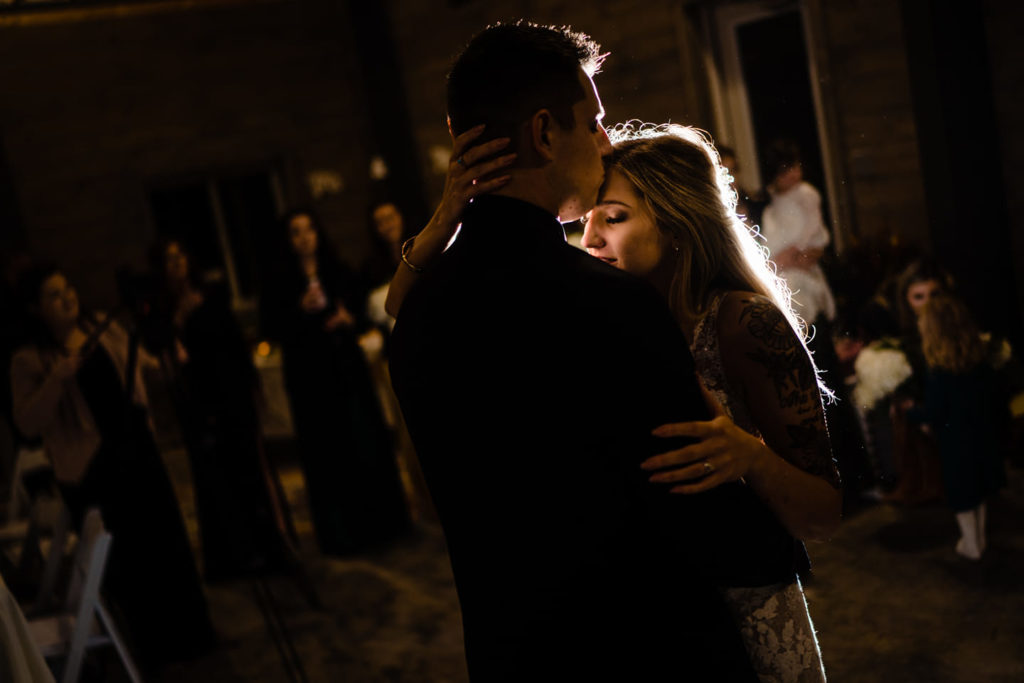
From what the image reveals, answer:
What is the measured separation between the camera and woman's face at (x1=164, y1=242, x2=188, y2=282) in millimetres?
4977

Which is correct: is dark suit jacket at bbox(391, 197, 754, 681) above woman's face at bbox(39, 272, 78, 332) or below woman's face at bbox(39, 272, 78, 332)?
below

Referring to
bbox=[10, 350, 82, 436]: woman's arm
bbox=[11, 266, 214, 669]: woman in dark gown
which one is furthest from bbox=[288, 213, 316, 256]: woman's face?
bbox=[10, 350, 82, 436]: woman's arm

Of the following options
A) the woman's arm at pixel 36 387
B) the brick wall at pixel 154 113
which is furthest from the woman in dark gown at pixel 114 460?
the brick wall at pixel 154 113

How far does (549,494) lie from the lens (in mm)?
1094

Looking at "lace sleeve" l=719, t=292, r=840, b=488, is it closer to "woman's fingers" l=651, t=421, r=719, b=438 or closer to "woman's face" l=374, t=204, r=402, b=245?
"woman's fingers" l=651, t=421, r=719, b=438

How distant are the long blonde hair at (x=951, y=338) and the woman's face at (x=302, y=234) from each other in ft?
9.51

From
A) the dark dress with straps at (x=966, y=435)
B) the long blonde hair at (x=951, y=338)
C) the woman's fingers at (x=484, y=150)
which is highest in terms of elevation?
the woman's fingers at (x=484, y=150)

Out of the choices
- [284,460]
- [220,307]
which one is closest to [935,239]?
[220,307]

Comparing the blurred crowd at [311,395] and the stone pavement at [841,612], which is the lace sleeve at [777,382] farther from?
the stone pavement at [841,612]

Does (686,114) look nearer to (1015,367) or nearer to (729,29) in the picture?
(729,29)

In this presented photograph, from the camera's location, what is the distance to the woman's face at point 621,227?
5.33 feet

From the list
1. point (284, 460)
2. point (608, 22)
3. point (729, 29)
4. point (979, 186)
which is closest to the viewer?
point (979, 186)

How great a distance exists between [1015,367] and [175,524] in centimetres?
362

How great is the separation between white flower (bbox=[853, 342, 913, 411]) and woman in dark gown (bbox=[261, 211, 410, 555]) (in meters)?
2.41
